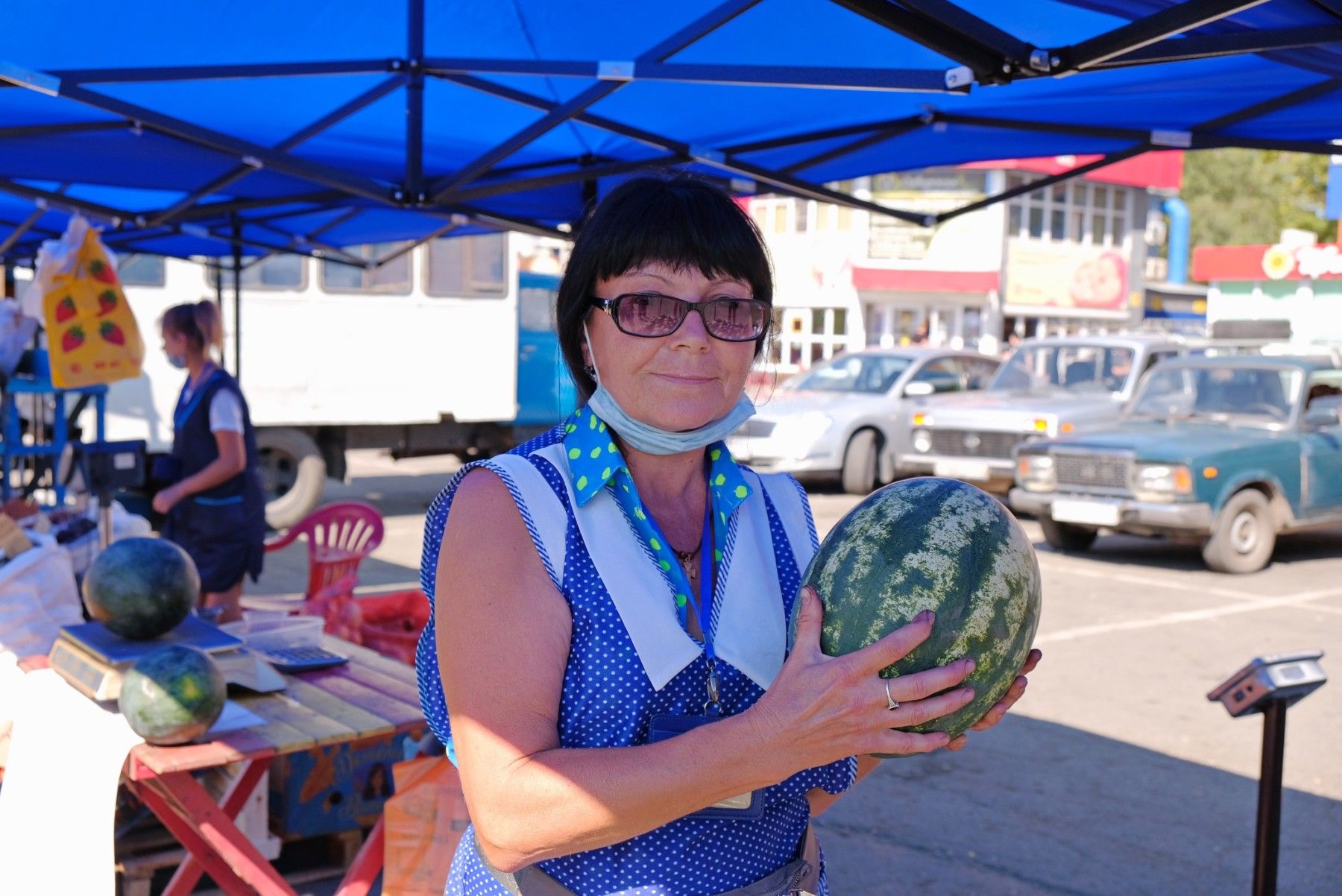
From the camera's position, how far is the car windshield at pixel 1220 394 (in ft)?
37.0

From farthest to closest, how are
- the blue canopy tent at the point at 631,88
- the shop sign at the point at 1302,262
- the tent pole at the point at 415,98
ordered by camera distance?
1. the shop sign at the point at 1302,262
2. the tent pole at the point at 415,98
3. the blue canopy tent at the point at 631,88

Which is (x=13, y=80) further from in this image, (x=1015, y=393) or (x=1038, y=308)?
(x=1038, y=308)

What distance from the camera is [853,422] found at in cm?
1502

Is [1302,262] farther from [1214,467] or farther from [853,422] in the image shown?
[1214,467]

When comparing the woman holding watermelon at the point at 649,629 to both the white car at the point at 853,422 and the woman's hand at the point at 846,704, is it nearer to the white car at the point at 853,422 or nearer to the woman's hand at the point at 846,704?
the woman's hand at the point at 846,704

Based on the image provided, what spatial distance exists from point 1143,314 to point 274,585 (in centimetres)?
3702

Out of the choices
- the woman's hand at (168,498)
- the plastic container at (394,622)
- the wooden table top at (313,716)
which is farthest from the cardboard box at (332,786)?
the woman's hand at (168,498)

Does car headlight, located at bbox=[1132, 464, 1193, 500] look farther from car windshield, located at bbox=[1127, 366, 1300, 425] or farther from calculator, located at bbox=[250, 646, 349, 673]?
calculator, located at bbox=[250, 646, 349, 673]

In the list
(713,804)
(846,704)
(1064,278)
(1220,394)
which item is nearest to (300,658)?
(713,804)

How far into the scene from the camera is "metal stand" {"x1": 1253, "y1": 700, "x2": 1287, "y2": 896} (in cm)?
347

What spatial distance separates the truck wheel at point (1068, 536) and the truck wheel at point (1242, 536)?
1.19 m

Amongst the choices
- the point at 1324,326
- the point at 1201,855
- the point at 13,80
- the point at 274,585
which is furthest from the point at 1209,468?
the point at 1324,326

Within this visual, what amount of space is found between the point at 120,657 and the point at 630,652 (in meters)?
2.34

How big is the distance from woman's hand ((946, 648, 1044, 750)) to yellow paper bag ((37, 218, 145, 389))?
547 cm
